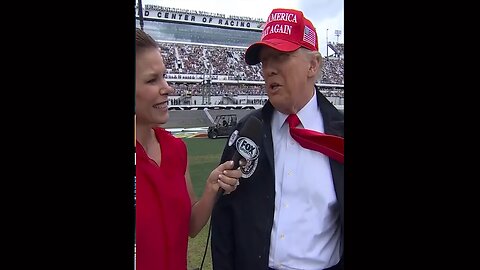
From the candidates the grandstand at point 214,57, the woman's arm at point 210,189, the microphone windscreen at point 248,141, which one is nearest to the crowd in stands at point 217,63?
the grandstand at point 214,57

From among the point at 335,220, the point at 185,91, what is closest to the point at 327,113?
the point at 335,220

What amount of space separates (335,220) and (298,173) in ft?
0.53

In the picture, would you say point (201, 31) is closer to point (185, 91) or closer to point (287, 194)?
point (185, 91)

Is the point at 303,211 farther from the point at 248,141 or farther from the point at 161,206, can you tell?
the point at 161,206

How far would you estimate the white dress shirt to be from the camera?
1.31 meters

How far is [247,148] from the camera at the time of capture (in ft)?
4.29

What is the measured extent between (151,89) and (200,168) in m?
0.26

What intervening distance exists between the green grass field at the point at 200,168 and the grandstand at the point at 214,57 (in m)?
0.12

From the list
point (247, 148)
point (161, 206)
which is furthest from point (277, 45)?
point (161, 206)

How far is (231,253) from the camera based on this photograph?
1.35 m

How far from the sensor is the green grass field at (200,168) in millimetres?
1322

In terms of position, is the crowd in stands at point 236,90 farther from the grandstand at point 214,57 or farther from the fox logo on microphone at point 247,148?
the fox logo on microphone at point 247,148

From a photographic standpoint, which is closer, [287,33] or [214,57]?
[287,33]

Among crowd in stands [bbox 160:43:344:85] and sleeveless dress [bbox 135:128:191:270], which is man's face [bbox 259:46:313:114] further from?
sleeveless dress [bbox 135:128:191:270]
